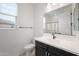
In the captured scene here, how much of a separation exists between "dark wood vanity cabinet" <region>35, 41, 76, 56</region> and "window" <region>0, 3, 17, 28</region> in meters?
0.53

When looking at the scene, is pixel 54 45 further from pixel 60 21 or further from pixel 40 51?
pixel 60 21

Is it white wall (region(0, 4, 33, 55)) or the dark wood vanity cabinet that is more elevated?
white wall (region(0, 4, 33, 55))

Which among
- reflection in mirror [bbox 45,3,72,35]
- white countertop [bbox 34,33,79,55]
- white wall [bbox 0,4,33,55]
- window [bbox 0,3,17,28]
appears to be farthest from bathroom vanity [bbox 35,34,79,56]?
window [bbox 0,3,17,28]

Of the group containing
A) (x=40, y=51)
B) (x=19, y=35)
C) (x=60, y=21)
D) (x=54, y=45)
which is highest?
(x=60, y=21)

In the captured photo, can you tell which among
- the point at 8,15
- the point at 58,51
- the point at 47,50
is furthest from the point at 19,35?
the point at 58,51

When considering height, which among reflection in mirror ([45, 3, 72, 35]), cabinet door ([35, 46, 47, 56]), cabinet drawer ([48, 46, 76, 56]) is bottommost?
cabinet door ([35, 46, 47, 56])

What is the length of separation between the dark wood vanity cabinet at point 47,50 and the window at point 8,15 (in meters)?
0.53

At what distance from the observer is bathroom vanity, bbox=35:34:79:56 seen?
56.2 inches

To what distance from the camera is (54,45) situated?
1.55m

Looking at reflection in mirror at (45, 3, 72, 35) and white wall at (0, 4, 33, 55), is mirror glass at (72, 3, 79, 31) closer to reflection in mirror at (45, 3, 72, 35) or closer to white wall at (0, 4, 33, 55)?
reflection in mirror at (45, 3, 72, 35)

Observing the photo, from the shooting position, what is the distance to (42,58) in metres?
1.60

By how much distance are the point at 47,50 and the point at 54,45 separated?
19cm

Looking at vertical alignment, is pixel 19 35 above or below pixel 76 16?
below

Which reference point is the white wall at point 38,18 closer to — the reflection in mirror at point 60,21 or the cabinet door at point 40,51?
the reflection in mirror at point 60,21
